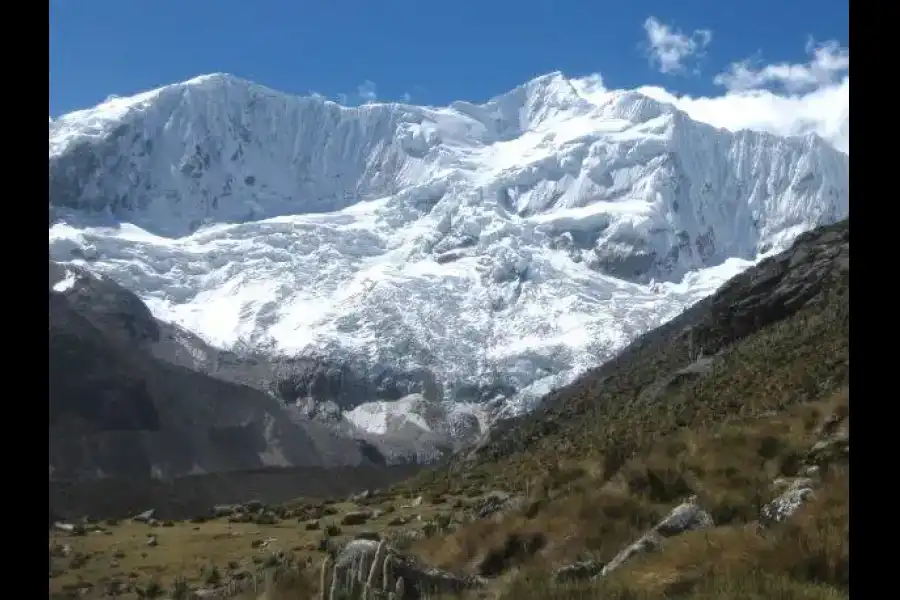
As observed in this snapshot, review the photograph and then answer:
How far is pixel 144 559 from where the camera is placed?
1622 cm

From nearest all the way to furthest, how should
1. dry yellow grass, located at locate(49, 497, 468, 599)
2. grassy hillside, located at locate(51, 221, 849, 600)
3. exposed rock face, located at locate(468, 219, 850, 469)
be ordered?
grassy hillside, located at locate(51, 221, 849, 600), dry yellow grass, located at locate(49, 497, 468, 599), exposed rock face, located at locate(468, 219, 850, 469)

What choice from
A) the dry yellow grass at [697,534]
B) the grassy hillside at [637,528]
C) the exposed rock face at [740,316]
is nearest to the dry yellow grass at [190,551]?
the grassy hillside at [637,528]

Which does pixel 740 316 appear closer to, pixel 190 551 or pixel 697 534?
pixel 190 551

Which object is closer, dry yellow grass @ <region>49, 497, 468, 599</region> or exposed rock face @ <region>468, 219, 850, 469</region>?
dry yellow grass @ <region>49, 497, 468, 599</region>

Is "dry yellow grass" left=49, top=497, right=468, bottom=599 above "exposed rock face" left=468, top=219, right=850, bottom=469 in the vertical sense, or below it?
below

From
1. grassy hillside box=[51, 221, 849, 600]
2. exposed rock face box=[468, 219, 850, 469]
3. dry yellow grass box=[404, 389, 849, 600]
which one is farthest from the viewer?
exposed rock face box=[468, 219, 850, 469]

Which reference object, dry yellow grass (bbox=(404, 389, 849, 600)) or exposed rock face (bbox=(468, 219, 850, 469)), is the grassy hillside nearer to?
dry yellow grass (bbox=(404, 389, 849, 600))

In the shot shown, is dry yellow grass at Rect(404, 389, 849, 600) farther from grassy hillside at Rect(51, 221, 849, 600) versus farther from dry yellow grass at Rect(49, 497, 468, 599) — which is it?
dry yellow grass at Rect(49, 497, 468, 599)

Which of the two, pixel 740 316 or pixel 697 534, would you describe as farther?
pixel 740 316

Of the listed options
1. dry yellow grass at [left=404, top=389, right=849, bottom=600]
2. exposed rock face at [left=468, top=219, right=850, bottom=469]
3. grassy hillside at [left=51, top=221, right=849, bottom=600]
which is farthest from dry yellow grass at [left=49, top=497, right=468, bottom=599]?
exposed rock face at [left=468, top=219, right=850, bottom=469]

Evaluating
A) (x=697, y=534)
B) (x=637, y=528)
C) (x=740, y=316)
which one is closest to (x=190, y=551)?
(x=637, y=528)

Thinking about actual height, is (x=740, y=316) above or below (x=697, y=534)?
above
